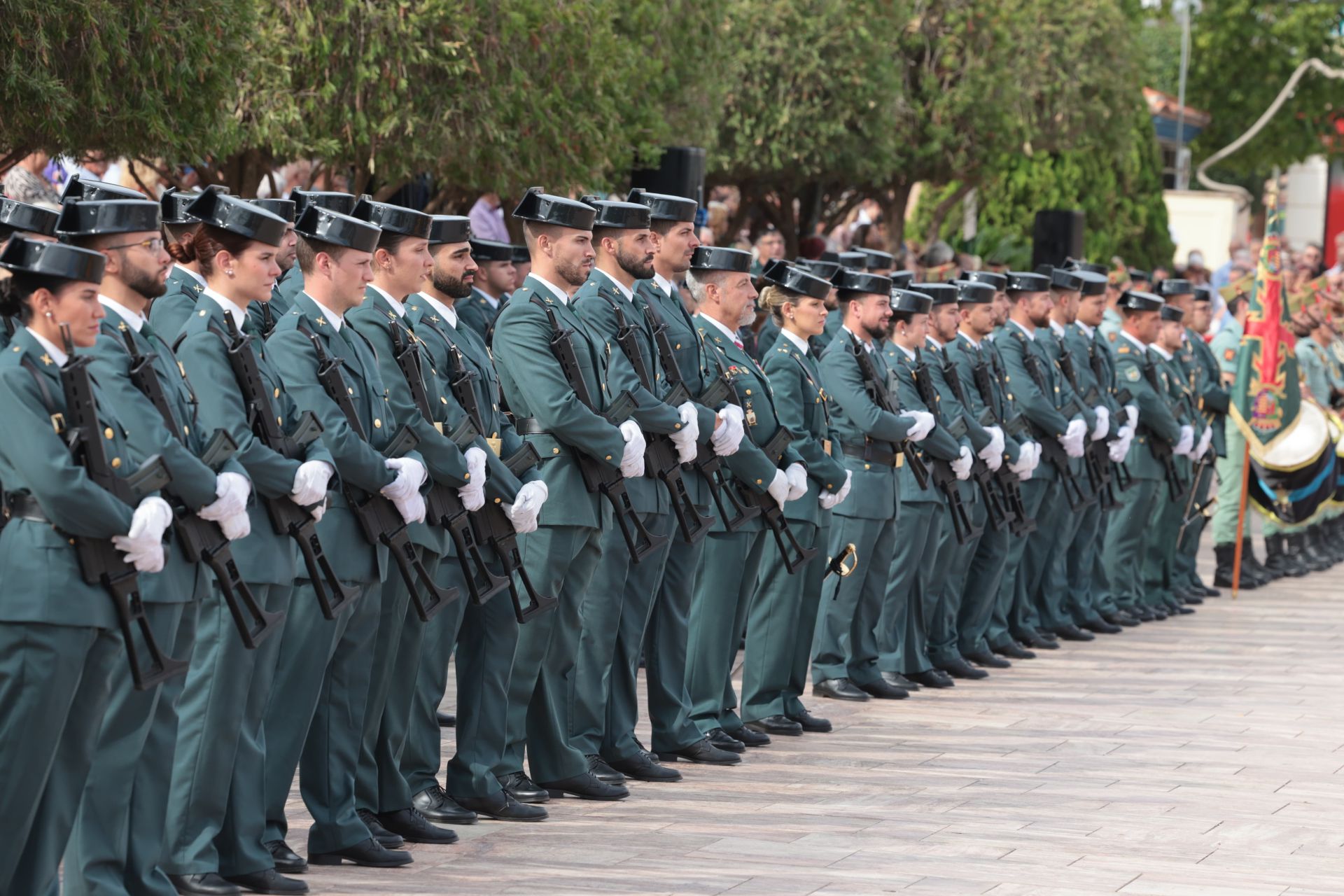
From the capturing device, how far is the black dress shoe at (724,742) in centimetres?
882

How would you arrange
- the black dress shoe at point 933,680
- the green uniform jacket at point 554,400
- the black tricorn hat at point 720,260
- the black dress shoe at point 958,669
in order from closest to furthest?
the green uniform jacket at point 554,400, the black tricorn hat at point 720,260, the black dress shoe at point 933,680, the black dress shoe at point 958,669

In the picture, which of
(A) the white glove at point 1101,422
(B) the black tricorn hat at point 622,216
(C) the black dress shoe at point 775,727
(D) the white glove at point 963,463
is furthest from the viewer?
(A) the white glove at point 1101,422

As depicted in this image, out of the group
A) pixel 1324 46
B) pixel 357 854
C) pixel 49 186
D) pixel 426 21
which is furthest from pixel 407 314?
pixel 1324 46

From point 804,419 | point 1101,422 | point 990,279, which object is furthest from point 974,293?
point 804,419

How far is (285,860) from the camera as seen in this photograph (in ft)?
21.1

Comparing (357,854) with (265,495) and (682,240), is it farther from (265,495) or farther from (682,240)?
(682,240)

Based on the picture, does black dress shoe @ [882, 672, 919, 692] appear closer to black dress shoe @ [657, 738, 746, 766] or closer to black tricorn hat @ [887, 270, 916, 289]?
black tricorn hat @ [887, 270, 916, 289]

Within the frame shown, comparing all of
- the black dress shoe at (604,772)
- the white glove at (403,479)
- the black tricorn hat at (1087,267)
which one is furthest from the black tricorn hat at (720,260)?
the black tricorn hat at (1087,267)

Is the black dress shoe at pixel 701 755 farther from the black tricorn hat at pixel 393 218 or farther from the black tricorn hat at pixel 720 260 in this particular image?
the black tricorn hat at pixel 393 218

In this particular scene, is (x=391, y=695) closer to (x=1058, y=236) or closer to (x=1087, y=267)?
(x=1087, y=267)

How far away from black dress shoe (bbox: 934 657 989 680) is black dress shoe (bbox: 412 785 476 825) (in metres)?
4.55

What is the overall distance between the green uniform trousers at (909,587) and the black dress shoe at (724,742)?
175cm

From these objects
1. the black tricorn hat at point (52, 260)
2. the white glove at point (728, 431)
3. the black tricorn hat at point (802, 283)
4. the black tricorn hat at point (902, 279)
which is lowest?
the white glove at point (728, 431)

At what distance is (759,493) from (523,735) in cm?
174
